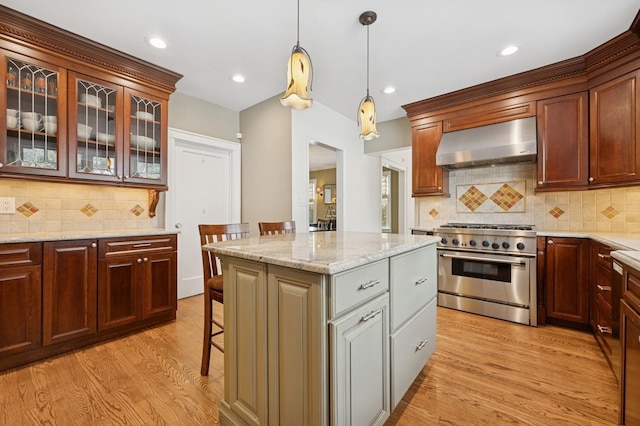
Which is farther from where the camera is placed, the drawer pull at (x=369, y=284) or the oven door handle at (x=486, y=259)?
the oven door handle at (x=486, y=259)

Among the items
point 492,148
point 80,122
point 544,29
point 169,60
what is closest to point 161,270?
point 80,122

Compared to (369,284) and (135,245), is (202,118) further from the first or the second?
(369,284)

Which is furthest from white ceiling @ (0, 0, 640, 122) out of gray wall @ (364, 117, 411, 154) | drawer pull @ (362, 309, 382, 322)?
drawer pull @ (362, 309, 382, 322)

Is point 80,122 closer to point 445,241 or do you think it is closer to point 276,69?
point 276,69

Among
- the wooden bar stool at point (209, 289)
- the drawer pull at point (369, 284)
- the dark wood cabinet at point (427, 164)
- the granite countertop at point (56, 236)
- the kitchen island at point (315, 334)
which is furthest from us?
the dark wood cabinet at point (427, 164)

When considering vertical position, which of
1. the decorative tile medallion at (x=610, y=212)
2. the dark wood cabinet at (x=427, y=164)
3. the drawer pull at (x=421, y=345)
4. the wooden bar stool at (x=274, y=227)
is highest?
the dark wood cabinet at (x=427, y=164)

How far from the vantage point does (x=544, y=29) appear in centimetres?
222

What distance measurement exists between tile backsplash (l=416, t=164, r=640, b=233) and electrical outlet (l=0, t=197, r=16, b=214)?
4.31 metres

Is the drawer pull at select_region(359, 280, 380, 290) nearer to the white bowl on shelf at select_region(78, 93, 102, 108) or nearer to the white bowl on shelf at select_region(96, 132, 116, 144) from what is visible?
the white bowl on shelf at select_region(96, 132, 116, 144)

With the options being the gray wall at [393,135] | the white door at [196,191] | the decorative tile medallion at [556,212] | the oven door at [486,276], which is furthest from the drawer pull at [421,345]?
the gray wall at [393,135]

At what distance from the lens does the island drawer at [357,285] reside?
3.39ft

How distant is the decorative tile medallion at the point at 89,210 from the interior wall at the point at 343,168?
201cm

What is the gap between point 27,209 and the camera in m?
2.40

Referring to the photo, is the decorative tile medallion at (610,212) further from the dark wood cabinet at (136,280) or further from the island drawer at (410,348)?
the dark wood cabinet at (136,280)
